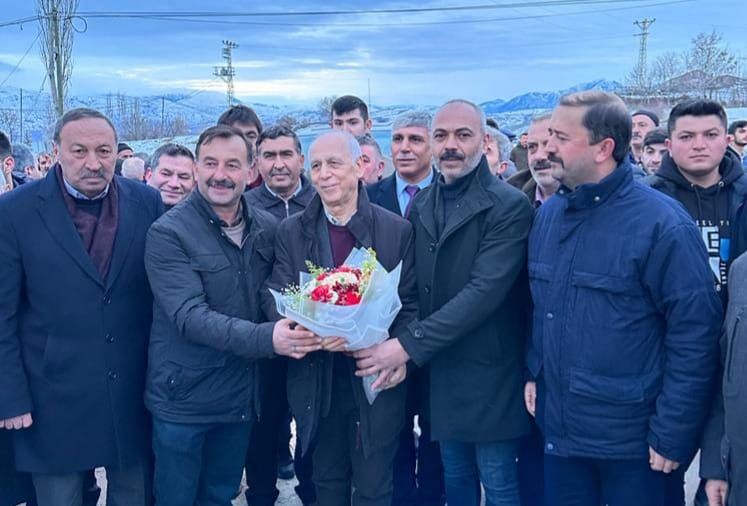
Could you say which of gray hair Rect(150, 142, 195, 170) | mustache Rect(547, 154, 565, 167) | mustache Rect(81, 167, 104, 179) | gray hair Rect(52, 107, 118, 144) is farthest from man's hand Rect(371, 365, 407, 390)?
gray hair Rect(150, 142, 195, 170)

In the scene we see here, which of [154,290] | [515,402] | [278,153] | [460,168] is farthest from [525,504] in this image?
[278,153]

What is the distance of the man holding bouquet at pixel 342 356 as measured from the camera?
3111mm

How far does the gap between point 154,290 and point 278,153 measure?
164 centimetres

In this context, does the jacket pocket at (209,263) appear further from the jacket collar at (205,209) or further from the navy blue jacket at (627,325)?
the navy blue jacket at (627,325)

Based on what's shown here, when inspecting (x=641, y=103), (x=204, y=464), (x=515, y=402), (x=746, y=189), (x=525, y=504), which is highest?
(x=641, y=103)

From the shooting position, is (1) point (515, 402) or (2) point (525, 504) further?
(2) point (525, 504)

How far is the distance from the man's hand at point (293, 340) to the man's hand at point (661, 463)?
1491 millimetres

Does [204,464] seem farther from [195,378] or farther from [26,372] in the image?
[26,372]

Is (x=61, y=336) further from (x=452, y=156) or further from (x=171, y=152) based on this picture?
(x=452, y=156)

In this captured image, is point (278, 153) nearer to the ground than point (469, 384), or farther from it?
farther from it

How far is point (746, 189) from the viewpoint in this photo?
3.53 m

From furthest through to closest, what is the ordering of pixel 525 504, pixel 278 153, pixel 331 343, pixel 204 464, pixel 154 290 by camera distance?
pixel 278 153 → pixel 525 504 → pixel 204 464 → pixel 154 290 → pixel 331 343

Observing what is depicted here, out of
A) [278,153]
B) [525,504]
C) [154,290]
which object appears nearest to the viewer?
[154,290]

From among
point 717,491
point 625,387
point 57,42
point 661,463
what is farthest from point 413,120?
point 57,42
